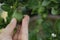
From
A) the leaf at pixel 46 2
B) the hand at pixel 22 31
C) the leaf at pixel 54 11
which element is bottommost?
the hand at pixel 22 31

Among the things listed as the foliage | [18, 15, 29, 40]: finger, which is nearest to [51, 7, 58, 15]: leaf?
the foliage

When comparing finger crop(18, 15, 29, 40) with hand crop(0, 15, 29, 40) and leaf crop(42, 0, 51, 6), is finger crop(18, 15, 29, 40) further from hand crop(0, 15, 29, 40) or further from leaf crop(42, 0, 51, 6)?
leaf crop(42, 0, 51, 6)

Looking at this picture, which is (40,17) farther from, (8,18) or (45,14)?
(8,18)

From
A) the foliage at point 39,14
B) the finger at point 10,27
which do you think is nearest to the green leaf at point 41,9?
the foliage at point 39,14

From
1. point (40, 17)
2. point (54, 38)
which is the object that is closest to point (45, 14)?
point (40, 17)

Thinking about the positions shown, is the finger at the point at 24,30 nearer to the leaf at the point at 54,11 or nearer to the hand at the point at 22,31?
the hand at the point at 22,31

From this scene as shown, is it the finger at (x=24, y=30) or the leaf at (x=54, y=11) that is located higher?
the leaf at (x=54, y=11)
